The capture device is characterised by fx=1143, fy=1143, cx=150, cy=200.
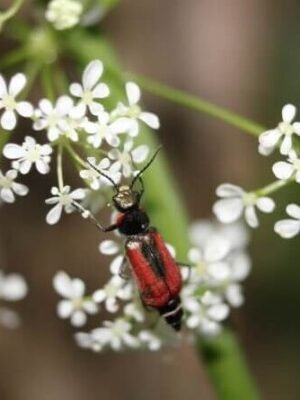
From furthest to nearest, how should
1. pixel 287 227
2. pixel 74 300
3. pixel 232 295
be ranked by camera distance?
pixel 232 295 → pixel 74 300 → pixel 287 227

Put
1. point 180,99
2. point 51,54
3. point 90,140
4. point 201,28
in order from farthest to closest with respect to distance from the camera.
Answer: point 201,28 < point 51,54 < point 180,99 < point 90,140

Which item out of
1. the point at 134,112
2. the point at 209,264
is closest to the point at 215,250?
the point at 209,264

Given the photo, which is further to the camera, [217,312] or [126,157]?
[217,312]

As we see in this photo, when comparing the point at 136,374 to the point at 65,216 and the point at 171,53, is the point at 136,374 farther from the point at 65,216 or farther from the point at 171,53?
the point at 171,53

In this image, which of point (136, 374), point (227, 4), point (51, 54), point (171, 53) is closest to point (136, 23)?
point (171, 53)

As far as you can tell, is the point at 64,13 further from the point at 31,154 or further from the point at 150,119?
the point at 31,154

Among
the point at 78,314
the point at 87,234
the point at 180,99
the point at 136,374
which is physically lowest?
the point at 136,374

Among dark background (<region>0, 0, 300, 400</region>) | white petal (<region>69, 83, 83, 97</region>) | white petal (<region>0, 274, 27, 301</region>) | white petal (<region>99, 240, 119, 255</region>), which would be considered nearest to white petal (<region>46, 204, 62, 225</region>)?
white petal (<region>99, 240, 119, 255</region>)
